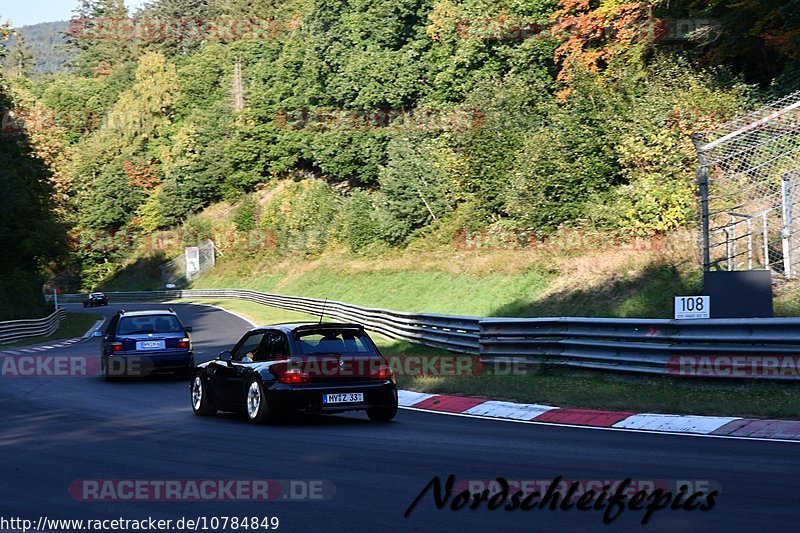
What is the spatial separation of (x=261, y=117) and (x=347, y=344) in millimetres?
68241

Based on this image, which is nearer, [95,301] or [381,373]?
[381,373]

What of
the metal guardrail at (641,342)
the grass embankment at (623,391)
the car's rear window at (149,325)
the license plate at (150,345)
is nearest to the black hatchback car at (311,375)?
the grass embankment at (623,391)

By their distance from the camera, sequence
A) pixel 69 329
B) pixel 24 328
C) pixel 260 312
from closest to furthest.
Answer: pixel 24 328 → pixel 69 329 → pixel 260 312

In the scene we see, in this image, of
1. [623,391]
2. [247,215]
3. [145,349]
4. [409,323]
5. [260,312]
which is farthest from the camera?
[247,215]

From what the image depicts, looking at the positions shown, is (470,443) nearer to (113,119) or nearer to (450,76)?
(450,76)

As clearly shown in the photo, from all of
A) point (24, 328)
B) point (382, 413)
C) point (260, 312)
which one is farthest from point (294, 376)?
point (260, 312)

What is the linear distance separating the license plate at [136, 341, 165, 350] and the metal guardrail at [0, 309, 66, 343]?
2091 cm

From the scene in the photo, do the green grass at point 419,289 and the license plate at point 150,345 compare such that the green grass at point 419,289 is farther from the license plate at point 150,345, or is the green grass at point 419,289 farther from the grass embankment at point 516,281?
the license plate at point 150,345

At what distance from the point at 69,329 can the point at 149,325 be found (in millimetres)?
28980

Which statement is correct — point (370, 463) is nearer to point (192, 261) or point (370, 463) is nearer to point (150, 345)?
point (150, 345)

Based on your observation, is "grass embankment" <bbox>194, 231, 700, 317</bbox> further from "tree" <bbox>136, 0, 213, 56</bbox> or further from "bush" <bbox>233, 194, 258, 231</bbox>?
"tree" <bbox>136, 0, 213, 56</bbox>

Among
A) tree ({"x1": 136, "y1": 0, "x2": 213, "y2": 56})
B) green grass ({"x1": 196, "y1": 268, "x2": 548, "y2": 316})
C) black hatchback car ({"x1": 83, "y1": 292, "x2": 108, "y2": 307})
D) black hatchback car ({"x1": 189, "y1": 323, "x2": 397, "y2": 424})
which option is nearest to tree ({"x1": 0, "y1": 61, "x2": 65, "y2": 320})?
green grass ({"x1": 196, "y1": 268, "x2": 548, "y2": 316})

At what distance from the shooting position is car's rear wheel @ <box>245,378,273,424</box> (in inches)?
522

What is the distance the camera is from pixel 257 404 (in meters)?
13.5
